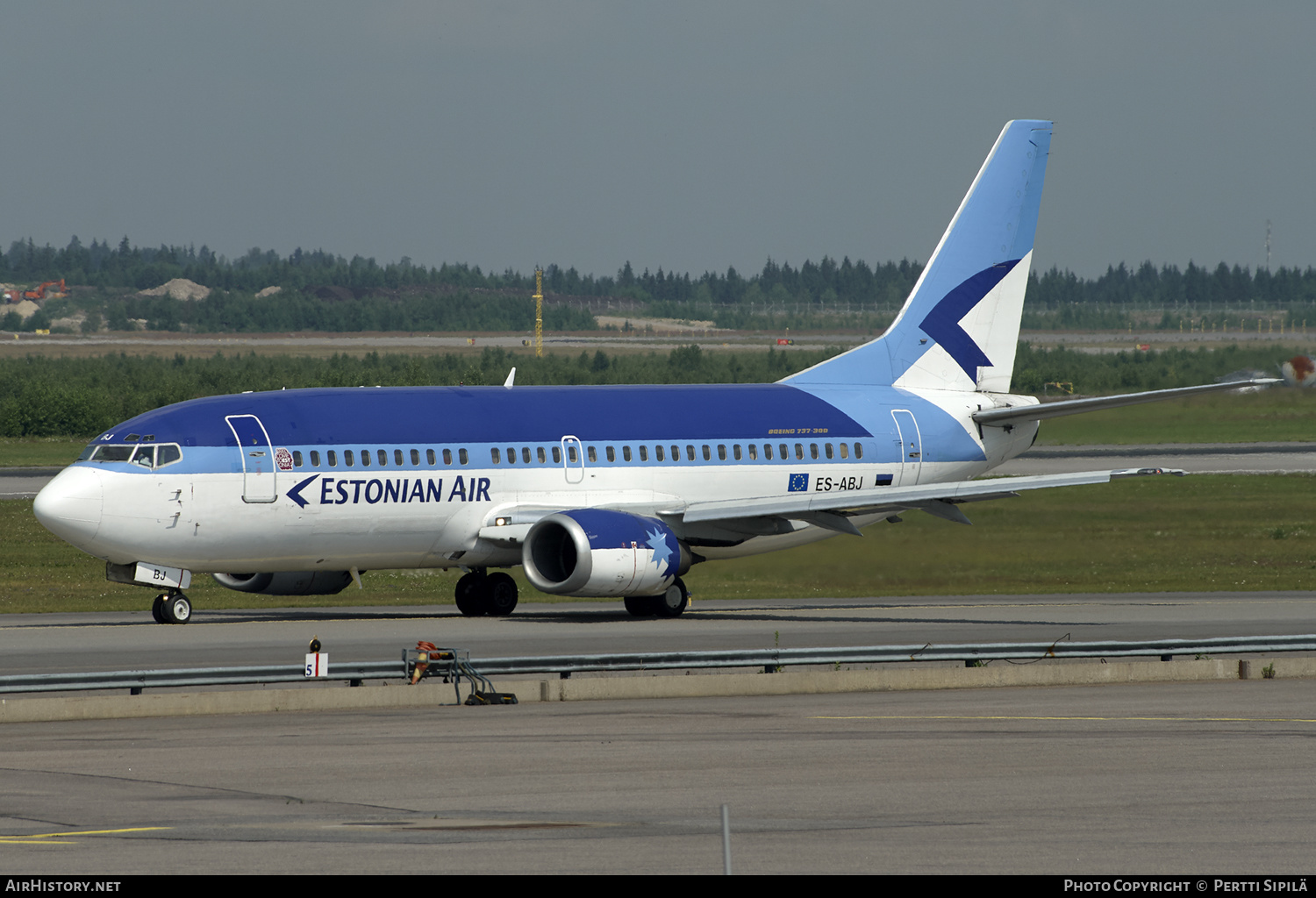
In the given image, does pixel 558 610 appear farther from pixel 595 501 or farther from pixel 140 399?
pixel 140 399

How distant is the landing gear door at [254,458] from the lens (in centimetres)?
3397

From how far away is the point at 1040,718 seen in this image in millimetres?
22094

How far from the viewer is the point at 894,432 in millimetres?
41625

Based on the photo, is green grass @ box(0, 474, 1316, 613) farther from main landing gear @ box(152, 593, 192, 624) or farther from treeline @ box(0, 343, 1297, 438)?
treeline @ box(0, 343, 1297, 438)

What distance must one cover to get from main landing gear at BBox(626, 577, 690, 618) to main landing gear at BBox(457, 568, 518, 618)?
100.0 inches

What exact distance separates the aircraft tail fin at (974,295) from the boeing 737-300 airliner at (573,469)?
6cm

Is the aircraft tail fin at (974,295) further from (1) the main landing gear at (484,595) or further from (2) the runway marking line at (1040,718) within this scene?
(2) the runway marking line at (1040,718)

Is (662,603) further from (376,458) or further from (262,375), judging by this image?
(262,375)

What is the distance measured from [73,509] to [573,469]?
9.89 m

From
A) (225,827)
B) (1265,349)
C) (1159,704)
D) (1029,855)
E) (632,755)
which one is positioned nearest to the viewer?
(1029,855)

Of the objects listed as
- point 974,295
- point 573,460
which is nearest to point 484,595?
point 573,460

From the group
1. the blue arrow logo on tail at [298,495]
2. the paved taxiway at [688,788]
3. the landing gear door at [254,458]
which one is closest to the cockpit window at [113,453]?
the landing gear door at [254,458]

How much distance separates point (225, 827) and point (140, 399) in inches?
3705

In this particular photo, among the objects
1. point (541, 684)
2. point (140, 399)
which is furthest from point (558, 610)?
point (140, 399)
